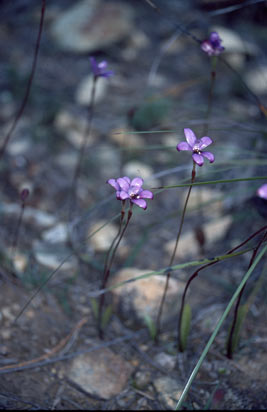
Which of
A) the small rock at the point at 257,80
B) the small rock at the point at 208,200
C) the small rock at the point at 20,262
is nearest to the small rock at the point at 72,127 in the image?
the small rock at the point at 208,200

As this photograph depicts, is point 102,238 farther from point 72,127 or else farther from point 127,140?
point 72,127

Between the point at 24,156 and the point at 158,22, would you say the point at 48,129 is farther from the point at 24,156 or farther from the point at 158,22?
the point at 158,22

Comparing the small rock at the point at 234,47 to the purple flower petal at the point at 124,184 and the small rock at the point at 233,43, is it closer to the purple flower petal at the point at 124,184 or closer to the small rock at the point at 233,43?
the small rock at the point at 233,43

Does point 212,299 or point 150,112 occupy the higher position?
point 150,112

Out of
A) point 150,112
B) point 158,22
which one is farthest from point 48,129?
point 158,22

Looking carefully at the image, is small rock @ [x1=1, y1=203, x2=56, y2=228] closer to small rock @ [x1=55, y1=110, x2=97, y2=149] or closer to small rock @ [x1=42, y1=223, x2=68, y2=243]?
small rock @ [x1=42, y1=223, x2=68, y2=243]

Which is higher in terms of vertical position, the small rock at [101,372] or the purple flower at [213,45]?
the purple flower at [213,45]
